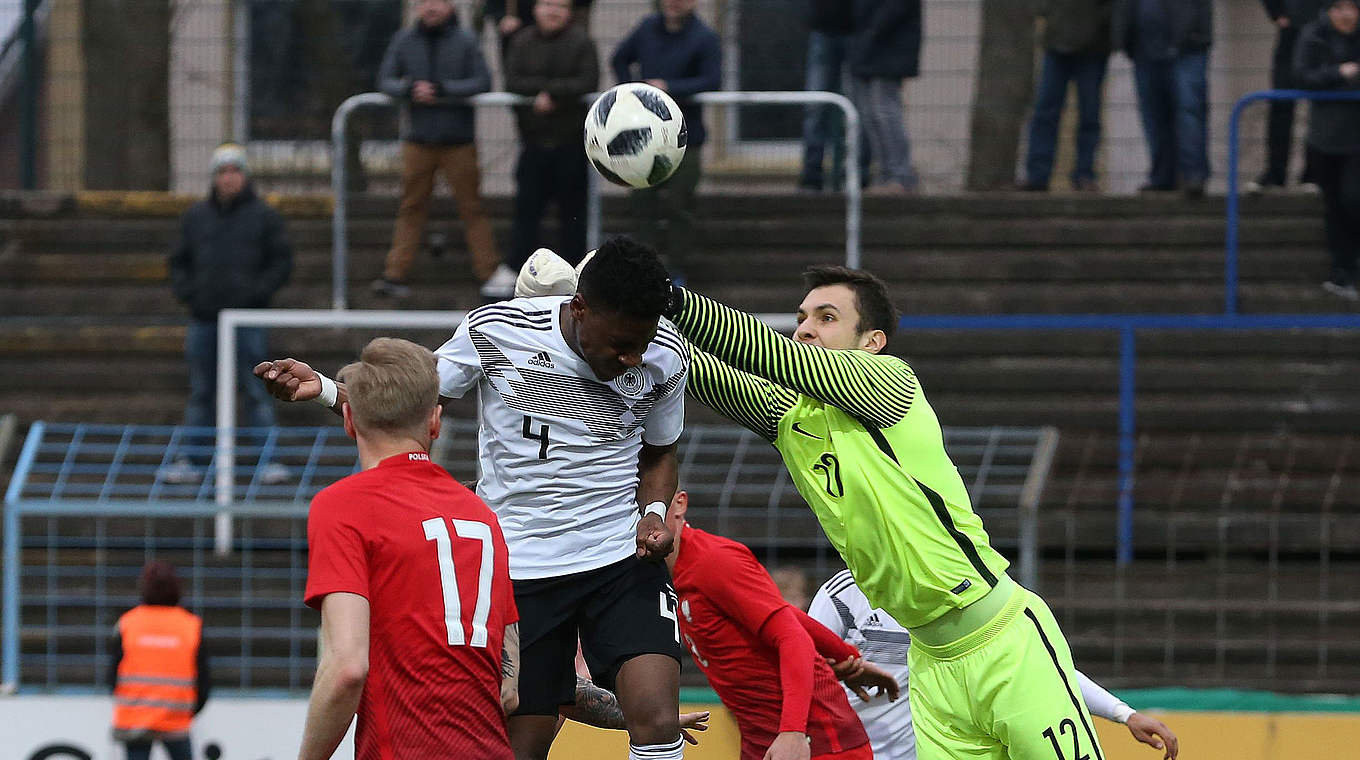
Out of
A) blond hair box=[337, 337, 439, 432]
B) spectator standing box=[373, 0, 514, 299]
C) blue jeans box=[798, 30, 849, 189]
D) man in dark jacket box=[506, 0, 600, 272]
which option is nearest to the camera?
blond hair box=[337, 337, 439, 432]

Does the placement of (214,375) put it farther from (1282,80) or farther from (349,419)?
(1282,80)

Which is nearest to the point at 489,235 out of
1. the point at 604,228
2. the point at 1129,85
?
the point at 604,228

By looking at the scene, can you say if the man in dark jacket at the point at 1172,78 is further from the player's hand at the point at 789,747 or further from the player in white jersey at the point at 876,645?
the player's hand at the point at 789,747

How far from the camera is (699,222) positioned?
38.2 ft

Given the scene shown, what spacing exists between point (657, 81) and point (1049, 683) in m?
6.69

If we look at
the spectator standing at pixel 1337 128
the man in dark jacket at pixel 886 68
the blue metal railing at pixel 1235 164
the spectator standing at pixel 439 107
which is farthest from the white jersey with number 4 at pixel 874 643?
the spectator standing at pixel 1337 128

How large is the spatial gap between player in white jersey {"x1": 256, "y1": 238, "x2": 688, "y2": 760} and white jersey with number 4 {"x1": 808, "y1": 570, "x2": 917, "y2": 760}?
1.14 metres

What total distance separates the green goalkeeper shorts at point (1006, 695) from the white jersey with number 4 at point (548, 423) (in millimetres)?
975

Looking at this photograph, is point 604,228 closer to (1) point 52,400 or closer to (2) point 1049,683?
(1) point 52,400

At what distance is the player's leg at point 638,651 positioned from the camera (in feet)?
16.0

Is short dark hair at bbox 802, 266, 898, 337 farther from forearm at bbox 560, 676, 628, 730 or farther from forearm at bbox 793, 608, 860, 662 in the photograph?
forearm at bbox 560, 676, 628, 730

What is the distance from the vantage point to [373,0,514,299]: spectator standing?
11.1 meters

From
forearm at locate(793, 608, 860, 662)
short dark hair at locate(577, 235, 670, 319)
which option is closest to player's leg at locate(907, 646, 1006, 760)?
forearm at locate(793, 608, 860, 662)

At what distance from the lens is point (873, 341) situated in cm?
516
